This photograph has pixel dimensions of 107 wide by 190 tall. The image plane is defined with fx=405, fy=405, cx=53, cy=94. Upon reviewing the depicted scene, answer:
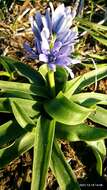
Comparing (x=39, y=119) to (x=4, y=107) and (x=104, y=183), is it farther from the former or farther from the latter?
(x=104, y=183)

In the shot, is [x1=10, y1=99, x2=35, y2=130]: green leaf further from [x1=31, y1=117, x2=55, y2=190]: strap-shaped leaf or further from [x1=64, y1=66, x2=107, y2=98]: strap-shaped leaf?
[x1=64, y1=66, x2=107, y2=98]: strap-shaped leaf

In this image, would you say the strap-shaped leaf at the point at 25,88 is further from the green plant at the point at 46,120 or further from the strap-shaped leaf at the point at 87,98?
the strap-shaped leaf at the point at 87,98

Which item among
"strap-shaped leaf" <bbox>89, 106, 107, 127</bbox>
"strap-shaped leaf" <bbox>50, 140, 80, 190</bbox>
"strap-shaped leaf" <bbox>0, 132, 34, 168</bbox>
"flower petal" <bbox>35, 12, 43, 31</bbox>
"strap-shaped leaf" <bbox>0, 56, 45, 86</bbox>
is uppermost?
"flower petal" <bbox>35, 12, 43, 31</bbox>

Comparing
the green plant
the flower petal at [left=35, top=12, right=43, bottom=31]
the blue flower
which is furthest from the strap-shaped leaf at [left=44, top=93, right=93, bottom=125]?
the flower petal at [left=35, top=12, right=43, bottom=31]

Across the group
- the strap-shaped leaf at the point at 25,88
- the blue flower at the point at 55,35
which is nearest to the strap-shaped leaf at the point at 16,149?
the strap-shaped leaf at the point at 25,88

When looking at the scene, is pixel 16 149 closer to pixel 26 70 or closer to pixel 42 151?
pixel 42 151

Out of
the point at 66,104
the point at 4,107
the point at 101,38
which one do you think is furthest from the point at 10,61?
the point at 101,38

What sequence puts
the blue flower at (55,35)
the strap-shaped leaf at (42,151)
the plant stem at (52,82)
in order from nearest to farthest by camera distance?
the blue flower at (55,35) → the strap-shaped leaf at (42,151) → the plant stem at (52,82)
